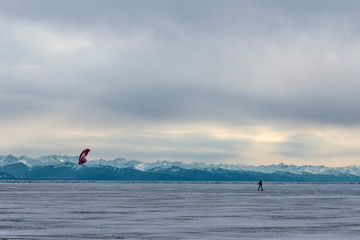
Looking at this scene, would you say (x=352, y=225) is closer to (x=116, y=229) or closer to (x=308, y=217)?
(x=308, y=217)

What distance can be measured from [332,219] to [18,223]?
2055cm

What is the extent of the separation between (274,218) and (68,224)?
14159 mm

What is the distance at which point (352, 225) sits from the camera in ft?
123

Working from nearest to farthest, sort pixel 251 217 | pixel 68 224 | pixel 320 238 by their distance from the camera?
pixel 320 238
pixel 68 224
pixel 251 217

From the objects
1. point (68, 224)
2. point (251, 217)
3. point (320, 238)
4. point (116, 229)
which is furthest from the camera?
point (251, 217)

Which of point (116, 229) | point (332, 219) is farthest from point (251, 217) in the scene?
point (116, 229)

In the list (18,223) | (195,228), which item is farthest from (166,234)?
(18,223)

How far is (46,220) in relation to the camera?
40.7m

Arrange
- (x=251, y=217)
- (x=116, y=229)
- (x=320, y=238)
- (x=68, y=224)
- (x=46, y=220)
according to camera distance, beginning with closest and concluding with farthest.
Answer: (x=320, y=238)
(x=116, y=229)
(x=68, y=224)
(x=46, y=220)
(x=251, y=217)

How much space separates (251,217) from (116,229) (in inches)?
499

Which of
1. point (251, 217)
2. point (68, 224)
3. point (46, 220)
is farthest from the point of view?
point (251, 217)

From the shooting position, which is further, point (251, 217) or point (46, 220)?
point (251, 217)

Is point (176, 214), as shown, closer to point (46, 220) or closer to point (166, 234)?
point (46, 220)

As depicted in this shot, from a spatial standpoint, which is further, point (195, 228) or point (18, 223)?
point (18, 223)
